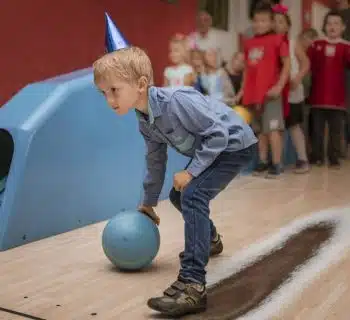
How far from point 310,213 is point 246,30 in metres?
4.31

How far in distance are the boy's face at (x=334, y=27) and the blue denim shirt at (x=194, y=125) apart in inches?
130

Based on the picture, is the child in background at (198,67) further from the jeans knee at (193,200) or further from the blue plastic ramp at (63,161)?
the jeans knee at (193,200)

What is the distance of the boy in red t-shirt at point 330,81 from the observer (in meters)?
5.22

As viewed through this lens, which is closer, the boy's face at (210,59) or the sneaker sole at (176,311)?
the sneaker sole at (176,311)

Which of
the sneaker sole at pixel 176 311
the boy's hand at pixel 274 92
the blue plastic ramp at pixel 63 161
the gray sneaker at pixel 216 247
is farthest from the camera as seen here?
the boy's hand at pixel 274 92

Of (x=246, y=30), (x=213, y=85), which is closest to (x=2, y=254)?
(x=213, y=85)

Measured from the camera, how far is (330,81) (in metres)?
5.24

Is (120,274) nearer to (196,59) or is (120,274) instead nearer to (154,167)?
(154,167)

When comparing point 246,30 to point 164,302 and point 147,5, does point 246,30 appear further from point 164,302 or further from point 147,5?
point 164,302

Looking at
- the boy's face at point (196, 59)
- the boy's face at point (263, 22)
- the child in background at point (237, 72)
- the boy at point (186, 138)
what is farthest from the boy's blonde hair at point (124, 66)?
the child in background at point (237, 72)

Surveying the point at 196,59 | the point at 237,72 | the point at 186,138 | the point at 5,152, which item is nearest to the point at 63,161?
the point at 5,152

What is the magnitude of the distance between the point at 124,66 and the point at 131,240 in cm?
69

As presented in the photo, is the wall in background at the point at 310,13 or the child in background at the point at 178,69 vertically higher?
the wall in background at the point at 310,13

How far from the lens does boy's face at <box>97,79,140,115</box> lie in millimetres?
1974
